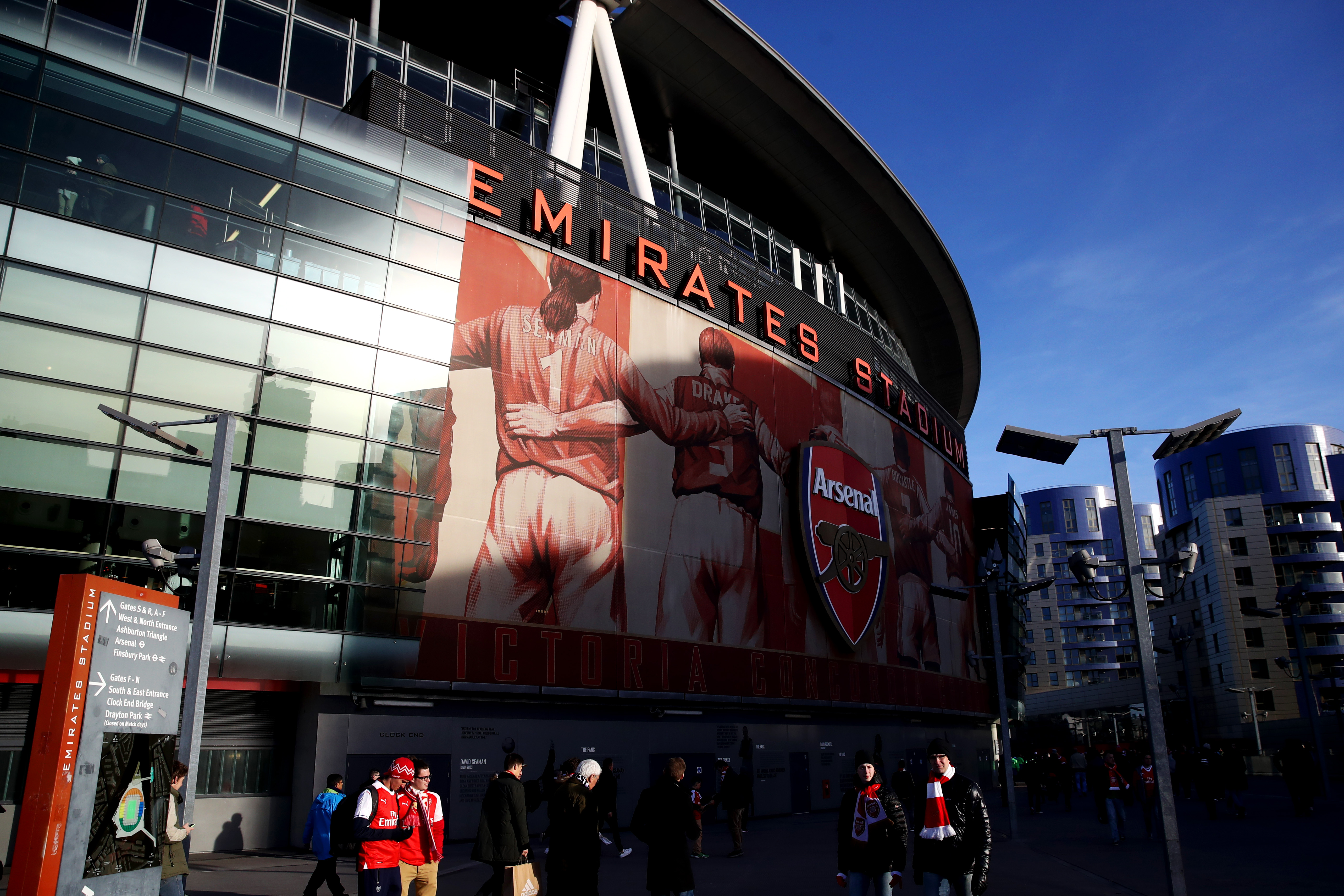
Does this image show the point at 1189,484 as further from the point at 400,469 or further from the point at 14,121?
the point at 14,121

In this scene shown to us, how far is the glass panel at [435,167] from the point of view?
79.5 ft

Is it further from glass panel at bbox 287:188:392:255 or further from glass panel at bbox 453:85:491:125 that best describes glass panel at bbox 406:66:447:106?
glass panel at bbox 287:188:392:255

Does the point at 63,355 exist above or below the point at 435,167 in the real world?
below

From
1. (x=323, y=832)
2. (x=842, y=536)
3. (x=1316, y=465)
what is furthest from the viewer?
(x=1316, y=465)

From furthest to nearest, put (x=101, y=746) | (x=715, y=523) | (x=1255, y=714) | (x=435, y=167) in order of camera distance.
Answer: (x=1255, y=714), (x=715, y=523), (x=435, y=167), (x=101, y=746)

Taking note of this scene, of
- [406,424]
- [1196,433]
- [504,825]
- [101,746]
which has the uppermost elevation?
[406,424]

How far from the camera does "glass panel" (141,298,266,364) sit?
760 inches

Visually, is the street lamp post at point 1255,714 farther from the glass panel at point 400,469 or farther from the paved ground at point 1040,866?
the glass panel at point 400,469

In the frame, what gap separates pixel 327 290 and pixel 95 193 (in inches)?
193

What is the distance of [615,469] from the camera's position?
2741 centimetres

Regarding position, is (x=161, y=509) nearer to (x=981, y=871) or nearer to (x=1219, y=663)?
(x=981, y=871)

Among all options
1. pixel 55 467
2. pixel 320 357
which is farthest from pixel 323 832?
pixel 320 357

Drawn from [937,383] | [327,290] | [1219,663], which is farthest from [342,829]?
[1219,663]

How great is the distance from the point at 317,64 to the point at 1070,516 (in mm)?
133626
